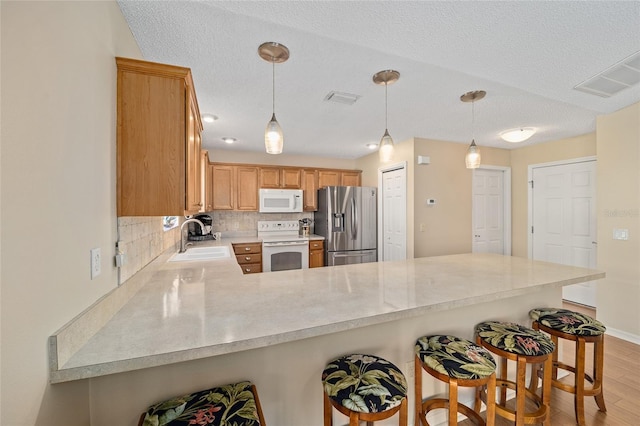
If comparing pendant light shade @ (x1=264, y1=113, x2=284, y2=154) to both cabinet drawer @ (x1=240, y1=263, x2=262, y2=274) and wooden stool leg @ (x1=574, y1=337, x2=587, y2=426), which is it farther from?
cabinet drawer @ (x1=240, y1=263, x2=262, y2=274)

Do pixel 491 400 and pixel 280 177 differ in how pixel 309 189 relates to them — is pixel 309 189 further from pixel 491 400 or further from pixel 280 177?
pixel 491 400

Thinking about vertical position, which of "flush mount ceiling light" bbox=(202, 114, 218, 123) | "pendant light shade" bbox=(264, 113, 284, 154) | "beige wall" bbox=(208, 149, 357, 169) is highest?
"flush mount ceiling light" bbox=(202, 114, 218, 123)

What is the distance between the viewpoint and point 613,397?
183cm

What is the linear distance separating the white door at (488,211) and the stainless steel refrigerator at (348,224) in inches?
64.1

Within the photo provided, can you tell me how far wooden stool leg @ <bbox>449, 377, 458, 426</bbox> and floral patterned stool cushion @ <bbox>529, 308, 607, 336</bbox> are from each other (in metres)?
0.99

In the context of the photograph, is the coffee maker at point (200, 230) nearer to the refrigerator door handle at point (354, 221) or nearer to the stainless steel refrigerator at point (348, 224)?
the stainless steel refrigerator at point (348, 224)

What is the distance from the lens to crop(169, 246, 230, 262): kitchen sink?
2440mm

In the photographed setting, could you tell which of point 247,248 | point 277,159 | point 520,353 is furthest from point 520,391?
point 277,159

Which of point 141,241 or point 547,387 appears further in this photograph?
point 141,241

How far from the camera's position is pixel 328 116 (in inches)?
113

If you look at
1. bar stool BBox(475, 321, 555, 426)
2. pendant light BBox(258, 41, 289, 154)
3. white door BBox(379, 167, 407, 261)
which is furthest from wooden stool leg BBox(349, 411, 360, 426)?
white door BBox(379, 167, 407, 261)

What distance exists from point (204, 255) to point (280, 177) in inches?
89.2

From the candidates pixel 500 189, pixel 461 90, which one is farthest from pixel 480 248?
pixel 461 90

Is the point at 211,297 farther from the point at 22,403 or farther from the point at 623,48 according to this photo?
the point at 623,48
